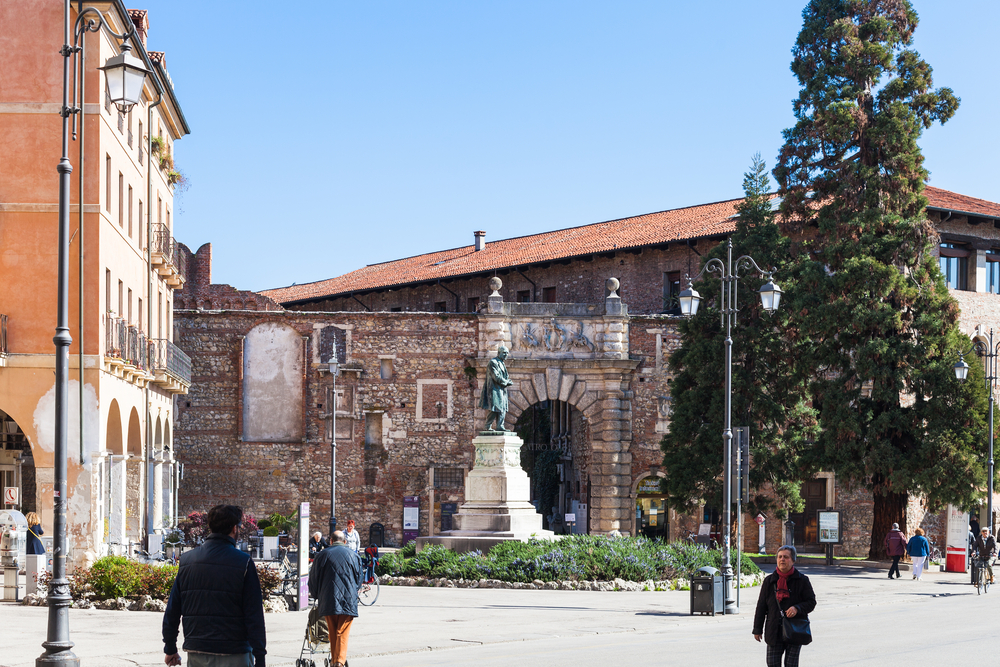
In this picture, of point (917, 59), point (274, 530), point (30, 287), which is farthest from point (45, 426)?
point (917, 59)

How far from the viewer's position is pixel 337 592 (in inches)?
472

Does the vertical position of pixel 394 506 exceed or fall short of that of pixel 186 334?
it falls short

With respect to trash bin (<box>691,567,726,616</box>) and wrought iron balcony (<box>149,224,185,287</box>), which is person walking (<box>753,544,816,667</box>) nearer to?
trash bin (<box>691,567,726,616</box>)

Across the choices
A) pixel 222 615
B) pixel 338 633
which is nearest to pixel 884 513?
pixel 338 633

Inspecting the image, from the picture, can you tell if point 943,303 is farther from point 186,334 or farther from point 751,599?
point 186,334

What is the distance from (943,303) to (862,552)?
514 inches

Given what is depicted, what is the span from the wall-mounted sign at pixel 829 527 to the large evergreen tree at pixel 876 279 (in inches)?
45.6

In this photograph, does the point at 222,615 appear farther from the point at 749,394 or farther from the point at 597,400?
the point at 597,400

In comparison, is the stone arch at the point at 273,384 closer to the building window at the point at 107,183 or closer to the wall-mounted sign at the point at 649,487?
the wall-mounted sign at the point at 649,487

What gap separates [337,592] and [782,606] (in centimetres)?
421

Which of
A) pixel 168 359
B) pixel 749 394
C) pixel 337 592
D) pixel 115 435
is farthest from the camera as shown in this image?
pixel 749 394

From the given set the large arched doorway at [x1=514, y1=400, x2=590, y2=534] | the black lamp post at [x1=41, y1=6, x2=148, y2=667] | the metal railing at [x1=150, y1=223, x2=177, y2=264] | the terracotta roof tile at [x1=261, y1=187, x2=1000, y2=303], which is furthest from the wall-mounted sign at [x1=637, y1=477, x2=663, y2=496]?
the black lamp post at [x1=41, y1=6, x2=148, y2=667]

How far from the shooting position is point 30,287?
27.1m

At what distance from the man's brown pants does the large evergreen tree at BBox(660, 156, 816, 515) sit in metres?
27.7
